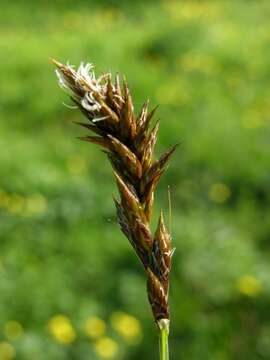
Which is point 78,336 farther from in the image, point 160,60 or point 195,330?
point 160,60

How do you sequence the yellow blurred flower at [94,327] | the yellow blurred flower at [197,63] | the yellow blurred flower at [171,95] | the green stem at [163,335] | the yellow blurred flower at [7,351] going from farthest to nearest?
the yellow blurred flower at [197,63], the yellow blurred flower at [171,95], the yellow blurred flower at [94,327], the yellow blurred flower at [7,351], the green stem at [163,335]


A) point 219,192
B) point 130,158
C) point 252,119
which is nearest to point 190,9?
point 252,119

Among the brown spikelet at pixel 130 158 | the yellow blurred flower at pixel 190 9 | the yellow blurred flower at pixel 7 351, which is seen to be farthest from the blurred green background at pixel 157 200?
the brown spikelet at pixel 130 158

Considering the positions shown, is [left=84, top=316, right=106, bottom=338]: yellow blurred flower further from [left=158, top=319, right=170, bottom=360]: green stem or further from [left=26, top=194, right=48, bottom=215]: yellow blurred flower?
[left=158, top=319, right=170, bottom=360]: green stem

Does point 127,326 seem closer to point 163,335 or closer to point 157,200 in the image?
point 157,200

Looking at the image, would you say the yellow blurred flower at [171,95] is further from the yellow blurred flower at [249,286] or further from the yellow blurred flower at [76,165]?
the yellow blurred flower at [249,286]
